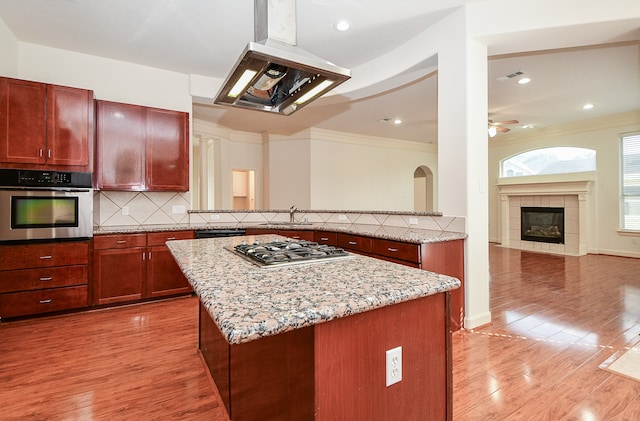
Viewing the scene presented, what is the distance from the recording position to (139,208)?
12.5 ft

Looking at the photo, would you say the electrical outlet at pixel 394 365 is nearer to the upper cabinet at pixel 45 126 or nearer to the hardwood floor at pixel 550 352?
the hardwood floor at pixel 550 352

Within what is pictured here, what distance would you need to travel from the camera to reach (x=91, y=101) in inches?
125

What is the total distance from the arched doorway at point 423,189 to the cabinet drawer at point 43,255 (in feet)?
26.5

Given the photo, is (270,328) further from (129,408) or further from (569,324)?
(569,324)

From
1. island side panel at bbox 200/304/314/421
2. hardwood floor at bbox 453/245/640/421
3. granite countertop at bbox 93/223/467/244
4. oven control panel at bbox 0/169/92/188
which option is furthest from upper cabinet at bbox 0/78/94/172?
hardwood floor at bbox 453/245/640/421

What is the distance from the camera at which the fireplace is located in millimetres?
6707

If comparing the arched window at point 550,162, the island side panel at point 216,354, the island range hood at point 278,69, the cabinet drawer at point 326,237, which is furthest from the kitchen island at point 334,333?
the arched window at point 550,162

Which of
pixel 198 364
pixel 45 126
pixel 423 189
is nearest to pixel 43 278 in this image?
pixel 45 126

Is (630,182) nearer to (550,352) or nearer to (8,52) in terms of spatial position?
(550,352)

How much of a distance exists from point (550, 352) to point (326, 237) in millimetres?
2304

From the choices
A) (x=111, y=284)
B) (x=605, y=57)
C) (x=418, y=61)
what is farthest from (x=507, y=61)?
(x=111, y=284)

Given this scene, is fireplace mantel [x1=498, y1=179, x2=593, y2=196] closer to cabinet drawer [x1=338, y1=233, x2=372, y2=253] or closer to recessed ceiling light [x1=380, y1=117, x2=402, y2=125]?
recessed ceiling light [x1=380, y1=117, x2=402, y2=125]

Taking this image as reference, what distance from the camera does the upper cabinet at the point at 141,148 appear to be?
11.0 feet

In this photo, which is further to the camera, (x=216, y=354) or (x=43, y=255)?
(x=43, y=255)
